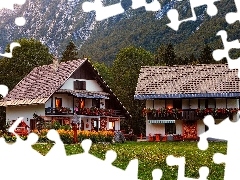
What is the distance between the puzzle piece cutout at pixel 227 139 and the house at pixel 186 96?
3343 cm

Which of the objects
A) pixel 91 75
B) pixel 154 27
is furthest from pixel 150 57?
pixel 154 27

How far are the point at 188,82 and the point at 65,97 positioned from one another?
8.74 m

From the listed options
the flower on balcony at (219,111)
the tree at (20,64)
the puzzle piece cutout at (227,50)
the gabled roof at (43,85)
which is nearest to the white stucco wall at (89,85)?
the gabled roof at (43,85)

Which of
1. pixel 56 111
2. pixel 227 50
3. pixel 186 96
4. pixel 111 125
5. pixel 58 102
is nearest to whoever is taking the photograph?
pixel 227 50

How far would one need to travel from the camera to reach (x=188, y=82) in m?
40.0

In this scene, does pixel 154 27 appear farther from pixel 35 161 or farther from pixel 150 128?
pixel 35 161

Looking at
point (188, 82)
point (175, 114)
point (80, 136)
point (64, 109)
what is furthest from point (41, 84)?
point (80, 136)

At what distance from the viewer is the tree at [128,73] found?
188 feet

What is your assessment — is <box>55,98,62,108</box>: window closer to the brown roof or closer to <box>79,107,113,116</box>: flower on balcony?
<box>79,107,113,116</box>: flower on balcony

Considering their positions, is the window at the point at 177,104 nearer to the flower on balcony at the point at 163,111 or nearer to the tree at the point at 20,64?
the flower on balcony at the point at 163,111

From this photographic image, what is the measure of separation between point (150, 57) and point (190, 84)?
87.0 ft

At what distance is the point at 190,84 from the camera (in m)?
39.7

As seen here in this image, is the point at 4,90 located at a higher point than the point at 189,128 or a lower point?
higher

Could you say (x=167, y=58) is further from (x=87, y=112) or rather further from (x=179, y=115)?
(x=179, y=115)
